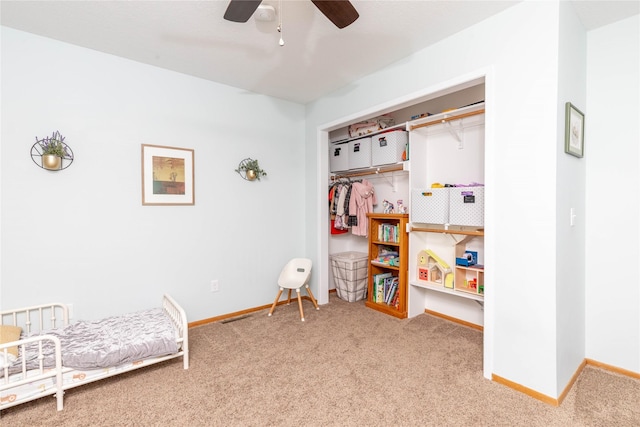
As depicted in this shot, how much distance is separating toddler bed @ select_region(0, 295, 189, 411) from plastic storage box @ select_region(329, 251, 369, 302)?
2.05 meters

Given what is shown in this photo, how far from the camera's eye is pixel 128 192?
9.43 ft

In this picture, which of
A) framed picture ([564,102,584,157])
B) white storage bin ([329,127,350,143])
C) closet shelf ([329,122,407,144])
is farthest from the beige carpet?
white storage bin ([329,127,350,143])

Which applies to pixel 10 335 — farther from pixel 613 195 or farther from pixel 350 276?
pixel 613 195

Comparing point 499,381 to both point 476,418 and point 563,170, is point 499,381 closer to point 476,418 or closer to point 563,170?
point 476,418

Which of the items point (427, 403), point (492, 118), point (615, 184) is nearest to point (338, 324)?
point (427, 403)

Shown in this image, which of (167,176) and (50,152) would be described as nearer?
(50,152)

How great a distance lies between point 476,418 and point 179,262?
2.76 meters

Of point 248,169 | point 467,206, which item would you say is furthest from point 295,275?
point 467,206

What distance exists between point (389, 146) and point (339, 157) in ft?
2.84

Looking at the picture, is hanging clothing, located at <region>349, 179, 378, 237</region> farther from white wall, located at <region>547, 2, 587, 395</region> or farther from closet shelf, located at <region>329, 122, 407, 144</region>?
white wall, located at <region>547, 2, 587, 395</region>

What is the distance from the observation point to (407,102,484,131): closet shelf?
2.65 m

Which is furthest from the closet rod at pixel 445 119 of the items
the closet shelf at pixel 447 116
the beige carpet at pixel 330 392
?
the beige carpet at pixel 330 392

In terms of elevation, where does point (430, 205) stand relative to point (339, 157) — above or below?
below

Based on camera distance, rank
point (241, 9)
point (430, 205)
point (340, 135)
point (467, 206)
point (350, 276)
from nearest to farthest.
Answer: point (241, 9) → point (467, 206) → point (430, 205) → point (350, 276) → point (340, 135)
